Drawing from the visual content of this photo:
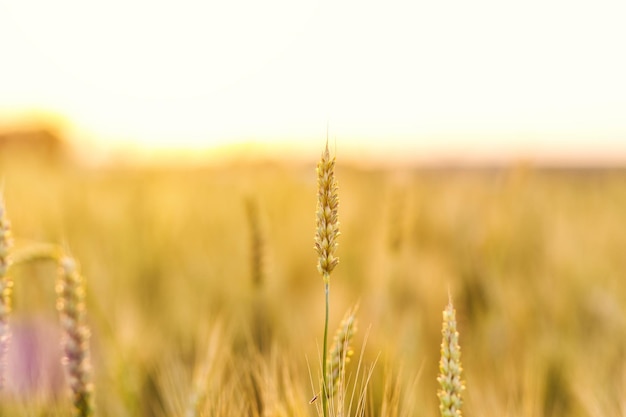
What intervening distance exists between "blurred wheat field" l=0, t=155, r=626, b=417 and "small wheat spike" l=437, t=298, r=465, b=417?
0.15 metres

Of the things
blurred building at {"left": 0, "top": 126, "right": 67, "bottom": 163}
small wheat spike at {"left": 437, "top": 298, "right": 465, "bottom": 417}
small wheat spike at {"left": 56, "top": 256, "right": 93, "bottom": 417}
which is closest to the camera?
small wheat spike at {"left": 437, "top": 298, "right": 465, "bottom": 417}

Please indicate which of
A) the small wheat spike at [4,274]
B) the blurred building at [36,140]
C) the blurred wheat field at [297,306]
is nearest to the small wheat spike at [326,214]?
the blurred wheat field at [297,306]

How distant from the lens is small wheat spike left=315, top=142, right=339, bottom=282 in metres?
0.51

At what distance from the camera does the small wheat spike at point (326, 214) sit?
511mm

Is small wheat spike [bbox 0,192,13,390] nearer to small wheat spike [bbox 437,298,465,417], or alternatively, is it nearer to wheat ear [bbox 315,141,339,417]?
wheat ear [bbox 315,141,339,417]

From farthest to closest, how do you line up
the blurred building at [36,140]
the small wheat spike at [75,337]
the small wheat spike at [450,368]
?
the blurred building at [36,140]
the small wheat spike at [75,337]
the small wheat spike at [450,368]

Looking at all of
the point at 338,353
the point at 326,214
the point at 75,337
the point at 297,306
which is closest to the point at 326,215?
the point at 326,214

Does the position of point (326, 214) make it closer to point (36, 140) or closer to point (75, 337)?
point (75, 337)

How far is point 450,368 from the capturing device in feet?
1.61

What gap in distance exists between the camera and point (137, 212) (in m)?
2.67

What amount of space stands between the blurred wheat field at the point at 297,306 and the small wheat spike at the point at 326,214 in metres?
0.22

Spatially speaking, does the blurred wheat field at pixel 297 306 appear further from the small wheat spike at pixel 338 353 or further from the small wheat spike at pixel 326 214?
the small wheat spike at pixel 326 214

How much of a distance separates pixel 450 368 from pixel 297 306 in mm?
1355

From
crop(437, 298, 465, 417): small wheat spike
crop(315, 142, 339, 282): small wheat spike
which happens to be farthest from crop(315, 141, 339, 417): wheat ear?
crop(437, 298, 465, 417): small wheat spike
